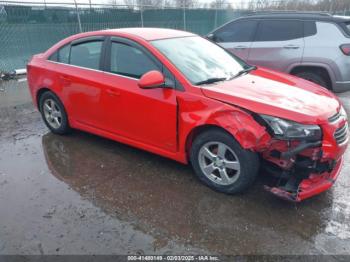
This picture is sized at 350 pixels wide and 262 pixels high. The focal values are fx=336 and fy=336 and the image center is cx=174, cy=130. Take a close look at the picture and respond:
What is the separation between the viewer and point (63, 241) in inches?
117

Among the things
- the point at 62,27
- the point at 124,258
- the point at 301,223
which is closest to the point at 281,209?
the point at 301,223

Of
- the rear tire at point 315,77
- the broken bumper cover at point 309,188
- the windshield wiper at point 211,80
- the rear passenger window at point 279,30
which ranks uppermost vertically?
the rear passenger window at point 279,30

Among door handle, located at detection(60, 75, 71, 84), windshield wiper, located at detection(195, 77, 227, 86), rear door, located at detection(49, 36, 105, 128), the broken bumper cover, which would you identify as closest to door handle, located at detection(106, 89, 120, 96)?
rear door, located at detection(49, 36, 105, 128)

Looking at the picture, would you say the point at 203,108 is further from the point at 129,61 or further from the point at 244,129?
the point at 129,61

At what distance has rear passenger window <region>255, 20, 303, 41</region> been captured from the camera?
Result: 22.1 feet

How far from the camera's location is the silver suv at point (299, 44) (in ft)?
20.5

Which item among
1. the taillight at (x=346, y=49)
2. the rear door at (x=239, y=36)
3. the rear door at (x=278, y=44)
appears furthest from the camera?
the rear door at (x=239, y=36)

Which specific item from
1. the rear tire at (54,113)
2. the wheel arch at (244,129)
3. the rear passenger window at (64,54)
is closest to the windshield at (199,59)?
the wheel arch at (244,129)

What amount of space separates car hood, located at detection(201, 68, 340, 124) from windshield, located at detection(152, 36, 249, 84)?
0.21m

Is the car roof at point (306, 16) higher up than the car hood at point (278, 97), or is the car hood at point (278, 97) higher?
the car roof at point (306, 16)

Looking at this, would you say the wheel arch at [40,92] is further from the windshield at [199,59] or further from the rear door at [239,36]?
the rear door at [239,36]

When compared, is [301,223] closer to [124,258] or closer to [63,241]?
[124,258]

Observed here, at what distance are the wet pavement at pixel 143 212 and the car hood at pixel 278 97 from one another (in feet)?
3.13

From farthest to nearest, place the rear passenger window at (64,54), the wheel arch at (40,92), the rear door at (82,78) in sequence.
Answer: the wheel arch at (40,92)
the rear passenger window at (64,54)
the rear door at (82,78)
